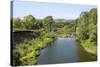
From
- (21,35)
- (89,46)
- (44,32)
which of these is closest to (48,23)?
(44,32)

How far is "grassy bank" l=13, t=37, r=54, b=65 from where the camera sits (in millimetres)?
2145

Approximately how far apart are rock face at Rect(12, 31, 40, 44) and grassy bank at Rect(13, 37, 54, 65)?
0.04 meters

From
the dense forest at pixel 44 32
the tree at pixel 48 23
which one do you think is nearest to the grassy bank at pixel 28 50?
the dense forest at pixel 44 32

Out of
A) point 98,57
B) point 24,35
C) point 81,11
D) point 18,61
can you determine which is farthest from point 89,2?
point 18,61

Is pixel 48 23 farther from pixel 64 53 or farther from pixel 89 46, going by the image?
pixel 89 46

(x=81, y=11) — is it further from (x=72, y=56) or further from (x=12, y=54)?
(x=12, y=54)

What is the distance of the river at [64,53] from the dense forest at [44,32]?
0.17ft

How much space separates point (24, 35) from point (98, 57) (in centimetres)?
99

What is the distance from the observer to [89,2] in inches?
97.6

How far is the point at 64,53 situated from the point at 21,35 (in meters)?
0.56

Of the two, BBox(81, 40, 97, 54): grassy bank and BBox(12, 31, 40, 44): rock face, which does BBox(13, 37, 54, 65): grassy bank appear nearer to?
BBox(12, 31, 40, 44): rock face

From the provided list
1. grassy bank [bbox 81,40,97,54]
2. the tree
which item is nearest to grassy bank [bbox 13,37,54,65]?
the tree

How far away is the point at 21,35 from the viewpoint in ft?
7.13

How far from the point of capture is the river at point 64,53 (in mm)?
2268
